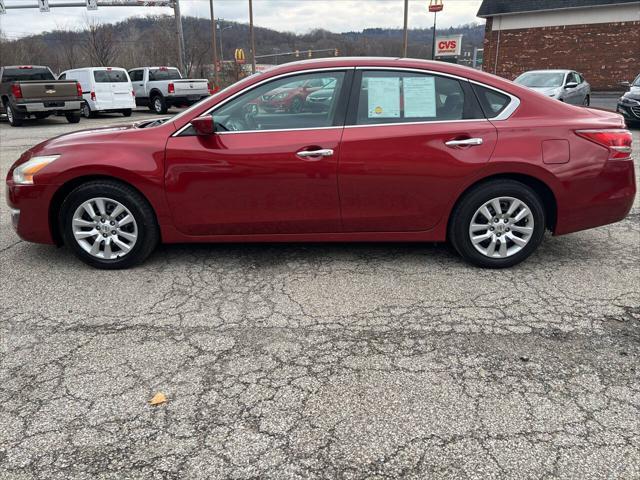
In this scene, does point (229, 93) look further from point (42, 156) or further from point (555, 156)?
point (555, 156)

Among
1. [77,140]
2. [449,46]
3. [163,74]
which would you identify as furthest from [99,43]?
[77,140]

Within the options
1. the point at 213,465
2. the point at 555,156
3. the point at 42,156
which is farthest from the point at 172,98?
the point at 213,465

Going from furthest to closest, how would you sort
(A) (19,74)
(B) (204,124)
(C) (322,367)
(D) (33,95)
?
(A) (19,74) → (D) (33,95) → (B) (204,124) → (C) (322,367)

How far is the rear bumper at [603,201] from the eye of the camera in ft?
13.4

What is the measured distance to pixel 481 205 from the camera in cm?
408

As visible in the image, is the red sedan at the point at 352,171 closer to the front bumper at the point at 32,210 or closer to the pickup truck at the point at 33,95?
the front bumper at the point at 32,210

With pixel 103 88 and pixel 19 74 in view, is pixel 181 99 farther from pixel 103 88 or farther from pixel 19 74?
pixel 19 74

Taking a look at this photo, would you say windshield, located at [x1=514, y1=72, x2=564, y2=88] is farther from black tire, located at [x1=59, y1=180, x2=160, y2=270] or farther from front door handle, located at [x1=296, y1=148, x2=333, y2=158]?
black tire, located at [x1=59, y1=180, x2=160, y2=270]

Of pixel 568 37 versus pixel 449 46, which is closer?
pixel 568 37

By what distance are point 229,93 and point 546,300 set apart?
2.81 meters

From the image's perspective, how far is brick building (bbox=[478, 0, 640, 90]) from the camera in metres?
27.7

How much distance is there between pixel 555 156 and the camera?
3988mm

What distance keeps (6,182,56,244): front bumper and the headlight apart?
0.05 m

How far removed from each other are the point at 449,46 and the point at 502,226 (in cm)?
4833
